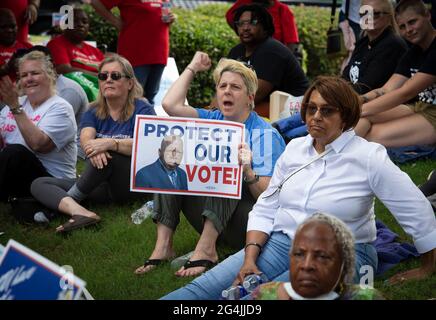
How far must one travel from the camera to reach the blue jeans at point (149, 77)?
9.03m

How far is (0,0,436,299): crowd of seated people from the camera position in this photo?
14.7 ft

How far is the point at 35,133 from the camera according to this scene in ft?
21.3

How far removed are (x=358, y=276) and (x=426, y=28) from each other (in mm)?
3298

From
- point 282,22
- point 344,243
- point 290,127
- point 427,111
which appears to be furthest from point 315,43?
point 344,243

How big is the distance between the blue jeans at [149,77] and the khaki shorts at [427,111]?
9.53 feet

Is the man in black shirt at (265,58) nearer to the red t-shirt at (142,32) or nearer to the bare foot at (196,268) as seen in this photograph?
the red t-shirt at (142,32)

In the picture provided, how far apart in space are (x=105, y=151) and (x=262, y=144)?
1.33 meters

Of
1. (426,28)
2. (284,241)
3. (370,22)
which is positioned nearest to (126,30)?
(370,22)

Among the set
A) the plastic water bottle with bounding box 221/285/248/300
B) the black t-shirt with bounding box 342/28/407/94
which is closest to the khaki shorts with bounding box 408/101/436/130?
the black t-shirt with bounding box 342/28/407/94

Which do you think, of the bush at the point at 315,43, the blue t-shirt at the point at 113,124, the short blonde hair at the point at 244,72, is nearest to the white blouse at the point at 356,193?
the short blonde hair at the point at 244,72

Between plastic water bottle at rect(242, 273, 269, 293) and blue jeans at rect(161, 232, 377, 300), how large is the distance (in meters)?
0.08
